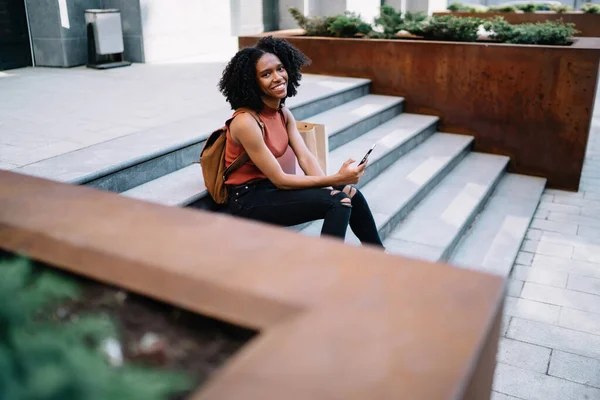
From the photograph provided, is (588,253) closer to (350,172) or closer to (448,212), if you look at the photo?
(448,212)

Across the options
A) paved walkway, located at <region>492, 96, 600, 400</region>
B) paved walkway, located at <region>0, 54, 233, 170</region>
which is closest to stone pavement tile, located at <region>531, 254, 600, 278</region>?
paved walkway, located at <region>492, 96, 600, 400</region>

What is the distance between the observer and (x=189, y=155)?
417cm

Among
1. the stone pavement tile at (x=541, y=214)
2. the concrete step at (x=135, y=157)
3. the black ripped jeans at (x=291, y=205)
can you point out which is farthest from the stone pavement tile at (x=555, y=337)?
the concrete step at (x=135, y=157)

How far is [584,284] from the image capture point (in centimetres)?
398

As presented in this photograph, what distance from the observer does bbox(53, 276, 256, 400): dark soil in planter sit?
3.76 ft

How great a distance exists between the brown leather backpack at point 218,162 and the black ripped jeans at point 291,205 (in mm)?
108

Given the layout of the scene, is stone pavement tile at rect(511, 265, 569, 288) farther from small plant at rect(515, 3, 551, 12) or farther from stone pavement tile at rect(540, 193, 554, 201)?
small plant at rect(515, 3, 551, 12)

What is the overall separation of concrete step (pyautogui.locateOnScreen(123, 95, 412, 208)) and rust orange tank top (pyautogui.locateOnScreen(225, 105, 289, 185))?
0.38 meters

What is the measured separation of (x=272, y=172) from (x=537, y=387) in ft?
5.73

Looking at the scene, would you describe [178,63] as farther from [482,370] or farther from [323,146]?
[482,370]

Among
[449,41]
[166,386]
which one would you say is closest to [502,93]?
[449,41]

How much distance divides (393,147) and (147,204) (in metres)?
3.91

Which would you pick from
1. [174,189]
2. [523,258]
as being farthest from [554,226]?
[174,189]

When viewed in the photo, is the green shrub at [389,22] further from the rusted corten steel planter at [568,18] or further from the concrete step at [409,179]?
the rusted corten steel planter at [568,18]
